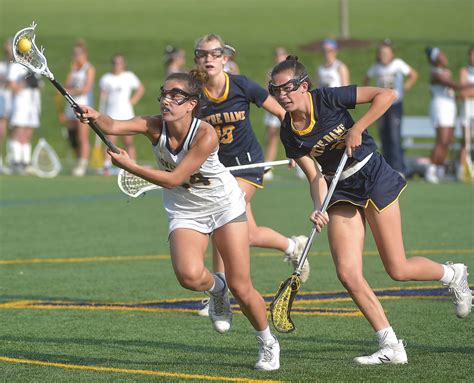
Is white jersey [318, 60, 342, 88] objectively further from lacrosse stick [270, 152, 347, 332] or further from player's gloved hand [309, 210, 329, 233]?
player's gloved hand [309, 210, 329, 233]

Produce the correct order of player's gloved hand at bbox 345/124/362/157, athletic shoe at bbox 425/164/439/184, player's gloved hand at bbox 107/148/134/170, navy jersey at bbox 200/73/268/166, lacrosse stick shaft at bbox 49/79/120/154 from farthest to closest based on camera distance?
athletic shoe at bbox 425/164/439/184
navy jersey at bbox 200/73/268/166
player's gloved hand at bbox 345/124/362/157
player's gloved hand at bbox 107/148/134/170
lacrosse stick shaft at bbox 49/79/120/154

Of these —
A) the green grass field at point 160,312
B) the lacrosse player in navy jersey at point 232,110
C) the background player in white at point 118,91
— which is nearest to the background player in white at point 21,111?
the background player in white at point 118,91

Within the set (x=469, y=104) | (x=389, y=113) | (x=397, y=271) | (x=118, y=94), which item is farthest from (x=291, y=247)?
(x=118, y=94)

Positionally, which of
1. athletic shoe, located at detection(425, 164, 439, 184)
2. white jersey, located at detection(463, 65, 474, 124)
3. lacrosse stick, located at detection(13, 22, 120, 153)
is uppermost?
lacrosse stick, located at detection(13, 22, 120, 153)

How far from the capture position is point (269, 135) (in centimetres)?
2147

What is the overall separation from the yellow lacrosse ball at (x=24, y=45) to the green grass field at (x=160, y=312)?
1.89m

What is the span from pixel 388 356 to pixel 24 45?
9.23 ft

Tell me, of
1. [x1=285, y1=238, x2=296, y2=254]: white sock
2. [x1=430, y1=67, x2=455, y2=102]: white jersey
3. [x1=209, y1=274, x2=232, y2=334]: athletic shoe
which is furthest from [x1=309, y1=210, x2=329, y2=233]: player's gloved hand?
[x1=430, y1=67, x2=455, y2=102]: white jersey

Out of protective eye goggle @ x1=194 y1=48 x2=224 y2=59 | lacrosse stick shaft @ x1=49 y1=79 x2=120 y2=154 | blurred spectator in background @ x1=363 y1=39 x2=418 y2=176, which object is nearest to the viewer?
lacrosse stick shaft @ x1=49 y1=79 x2=120 y2=154

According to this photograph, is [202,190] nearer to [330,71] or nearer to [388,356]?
[388,356]

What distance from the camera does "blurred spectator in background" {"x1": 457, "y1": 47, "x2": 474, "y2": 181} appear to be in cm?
2009

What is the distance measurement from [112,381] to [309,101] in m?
2.11

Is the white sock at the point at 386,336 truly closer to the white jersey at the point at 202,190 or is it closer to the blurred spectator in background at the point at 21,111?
the white jersey at the point at 202,190

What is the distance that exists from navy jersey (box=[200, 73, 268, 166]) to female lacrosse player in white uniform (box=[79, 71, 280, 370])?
174 centimetres
